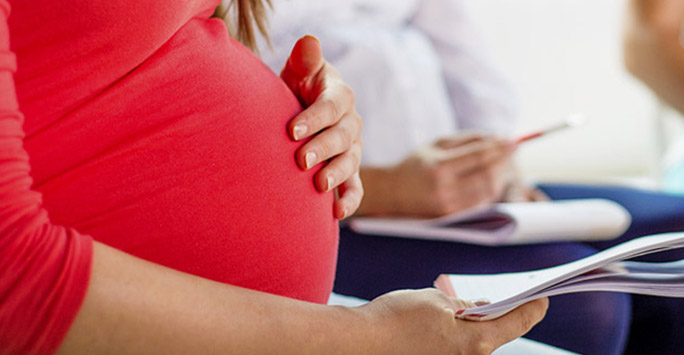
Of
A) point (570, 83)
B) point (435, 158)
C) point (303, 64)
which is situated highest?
point (303, 64)

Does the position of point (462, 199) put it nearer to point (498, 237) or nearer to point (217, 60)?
point (498, 237)

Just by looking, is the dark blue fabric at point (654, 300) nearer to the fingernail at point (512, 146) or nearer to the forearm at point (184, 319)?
the fingernail at point (512, 146)

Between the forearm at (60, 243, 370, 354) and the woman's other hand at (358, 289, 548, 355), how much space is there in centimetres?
3

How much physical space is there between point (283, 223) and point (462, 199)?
25.8 inches

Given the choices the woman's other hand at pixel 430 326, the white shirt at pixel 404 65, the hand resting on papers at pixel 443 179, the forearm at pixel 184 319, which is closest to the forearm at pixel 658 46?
the white shirt at pixel 404 65

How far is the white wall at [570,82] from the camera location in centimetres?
234

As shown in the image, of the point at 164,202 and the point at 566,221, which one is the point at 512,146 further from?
the point at 164,202

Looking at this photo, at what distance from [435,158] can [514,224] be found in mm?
238

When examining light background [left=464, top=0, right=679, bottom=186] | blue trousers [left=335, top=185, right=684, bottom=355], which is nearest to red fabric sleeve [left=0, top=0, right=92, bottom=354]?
blue trousers [left=335, top=185, right=684, bottom=355]

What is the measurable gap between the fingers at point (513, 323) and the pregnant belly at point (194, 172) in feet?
0.55

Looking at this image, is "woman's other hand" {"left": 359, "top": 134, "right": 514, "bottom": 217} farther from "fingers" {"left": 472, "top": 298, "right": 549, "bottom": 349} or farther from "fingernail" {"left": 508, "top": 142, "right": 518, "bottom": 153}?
"fingers" {"left": 472, "top": 298, "right": 549, "bottom": 349}

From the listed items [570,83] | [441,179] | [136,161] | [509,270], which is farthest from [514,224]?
[570,83]

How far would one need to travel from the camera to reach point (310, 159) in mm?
639

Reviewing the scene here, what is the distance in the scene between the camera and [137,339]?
453 millimetres
